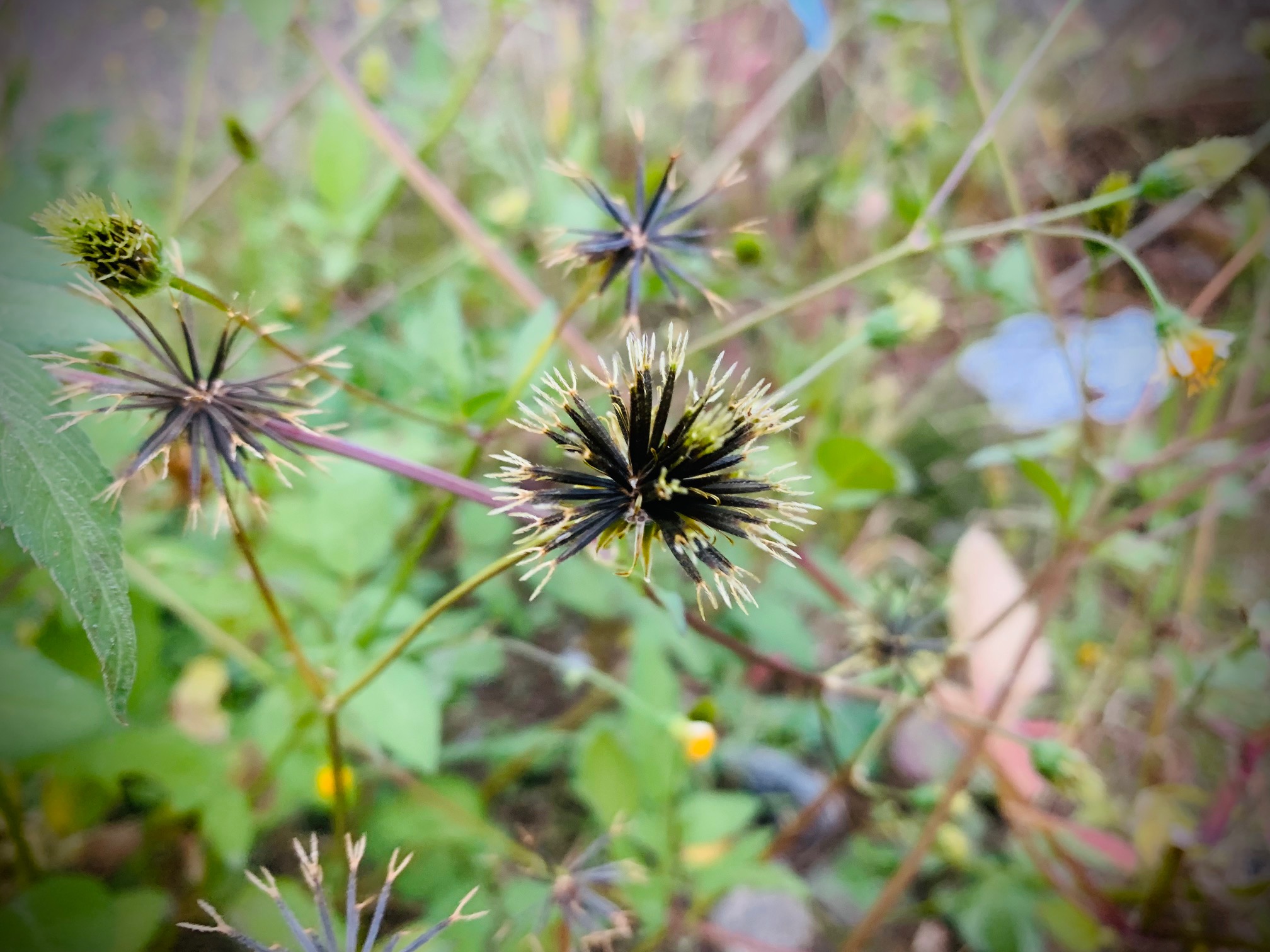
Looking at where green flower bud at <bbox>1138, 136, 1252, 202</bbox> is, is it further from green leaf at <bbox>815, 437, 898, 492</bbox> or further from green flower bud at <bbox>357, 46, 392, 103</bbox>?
green flower bud at <bbox>357, 46, 392, 103</bbox>

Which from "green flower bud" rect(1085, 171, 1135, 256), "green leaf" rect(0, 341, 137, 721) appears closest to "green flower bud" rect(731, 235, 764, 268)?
"green flower bud" rect(1085, 171, 1135, 256)

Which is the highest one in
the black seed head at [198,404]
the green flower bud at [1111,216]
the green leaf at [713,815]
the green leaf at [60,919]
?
the green flower bud at [1111,216]

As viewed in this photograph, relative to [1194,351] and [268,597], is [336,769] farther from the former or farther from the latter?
[1194,351]

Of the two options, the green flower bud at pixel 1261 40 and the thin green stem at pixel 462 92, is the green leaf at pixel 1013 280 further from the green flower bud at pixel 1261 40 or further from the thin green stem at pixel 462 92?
the thin green stem at pixel 462 92

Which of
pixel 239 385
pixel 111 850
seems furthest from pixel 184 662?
pixel 239 385

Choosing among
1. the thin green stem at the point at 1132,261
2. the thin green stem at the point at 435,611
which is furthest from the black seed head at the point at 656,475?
the thin green stem at the point at 1132,261

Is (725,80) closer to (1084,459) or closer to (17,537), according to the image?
(1084,459)
